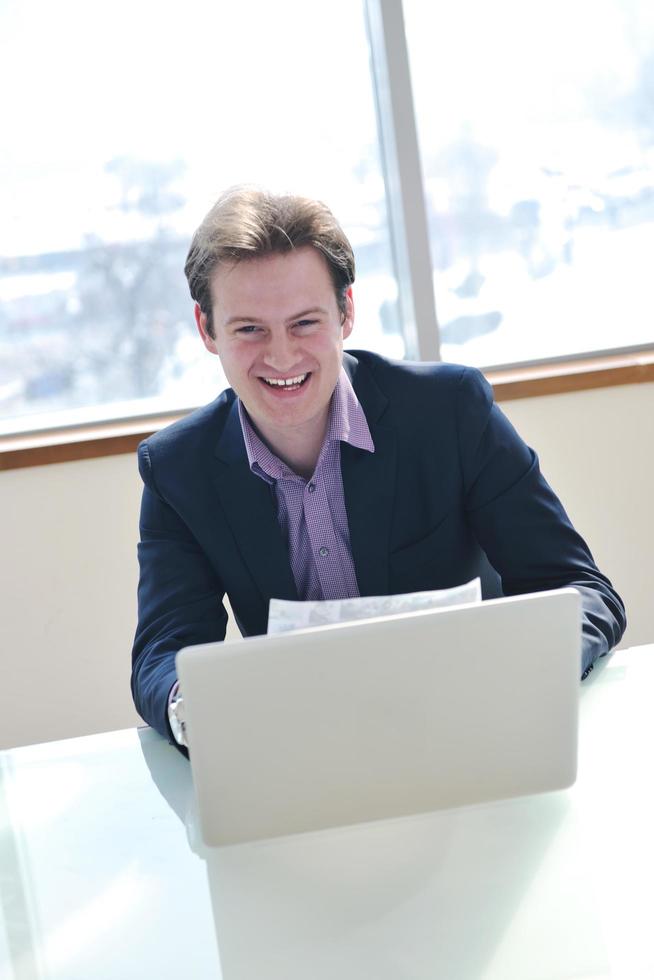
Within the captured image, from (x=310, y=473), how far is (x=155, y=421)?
1.21 m

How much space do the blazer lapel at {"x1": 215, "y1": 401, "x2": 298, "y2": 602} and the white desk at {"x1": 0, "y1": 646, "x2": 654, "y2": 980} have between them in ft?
1.37

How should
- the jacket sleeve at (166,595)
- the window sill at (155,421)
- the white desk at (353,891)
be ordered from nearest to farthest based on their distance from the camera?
1. the white desk at (353,891)
2. the jacket sleeve at (166,595)
3. the window sill at (155,421)

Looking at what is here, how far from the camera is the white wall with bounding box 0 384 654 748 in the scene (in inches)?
105

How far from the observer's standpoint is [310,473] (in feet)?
5.33

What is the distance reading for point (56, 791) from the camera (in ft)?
3.96

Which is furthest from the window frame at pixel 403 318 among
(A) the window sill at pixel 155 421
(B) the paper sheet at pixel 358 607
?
(B) the paper sheet at pixel 358 607

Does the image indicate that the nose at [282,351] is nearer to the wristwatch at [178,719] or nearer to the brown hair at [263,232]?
the brown hair at [263,232]

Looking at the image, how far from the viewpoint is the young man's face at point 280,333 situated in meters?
1.46

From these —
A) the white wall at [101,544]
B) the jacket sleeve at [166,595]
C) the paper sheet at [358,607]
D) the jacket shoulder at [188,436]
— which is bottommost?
the white wall at [101,544]

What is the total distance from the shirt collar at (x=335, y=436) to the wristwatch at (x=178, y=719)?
0.43 m

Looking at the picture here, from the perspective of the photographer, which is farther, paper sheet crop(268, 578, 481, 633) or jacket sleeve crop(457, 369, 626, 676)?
jacket sleeve crop(457, 369, 626, 676)

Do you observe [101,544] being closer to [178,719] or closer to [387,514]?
[387,514]

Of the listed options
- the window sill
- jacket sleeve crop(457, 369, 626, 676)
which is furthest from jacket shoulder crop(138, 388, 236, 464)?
the window sill

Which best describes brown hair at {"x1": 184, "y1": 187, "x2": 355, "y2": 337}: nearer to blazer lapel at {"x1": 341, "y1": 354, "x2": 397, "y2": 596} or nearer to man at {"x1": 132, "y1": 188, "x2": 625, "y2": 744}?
man at {"x1": 132, "y1": 188, "x2": 625, "y2": 744}
